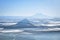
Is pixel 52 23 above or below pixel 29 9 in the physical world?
below

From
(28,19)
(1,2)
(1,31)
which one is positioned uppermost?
(1,2)

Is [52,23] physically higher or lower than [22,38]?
higher

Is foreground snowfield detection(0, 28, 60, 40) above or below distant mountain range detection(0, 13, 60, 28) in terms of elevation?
below

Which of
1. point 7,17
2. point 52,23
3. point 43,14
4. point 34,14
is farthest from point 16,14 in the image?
point 52,23

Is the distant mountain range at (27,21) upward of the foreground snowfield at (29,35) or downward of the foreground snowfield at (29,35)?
upward

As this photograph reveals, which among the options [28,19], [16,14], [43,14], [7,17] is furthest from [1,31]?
[43,14]

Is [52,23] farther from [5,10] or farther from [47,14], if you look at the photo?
[5,10]

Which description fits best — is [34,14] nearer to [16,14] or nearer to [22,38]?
[16,14]

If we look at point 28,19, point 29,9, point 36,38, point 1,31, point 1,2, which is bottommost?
point 36,38

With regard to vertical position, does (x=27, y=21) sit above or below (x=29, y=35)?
above
